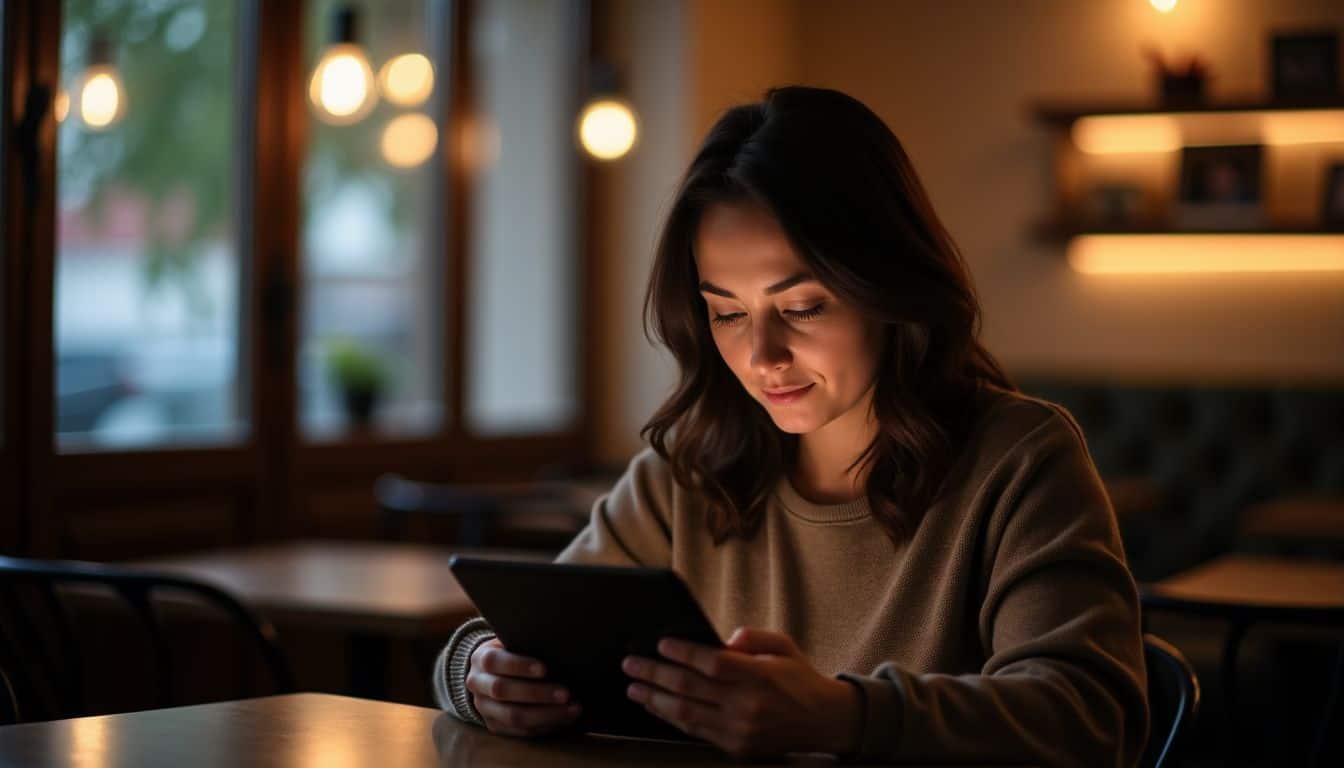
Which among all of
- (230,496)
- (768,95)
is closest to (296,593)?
(230,496)

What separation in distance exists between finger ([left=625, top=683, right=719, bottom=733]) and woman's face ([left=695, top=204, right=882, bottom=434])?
403 millimetres

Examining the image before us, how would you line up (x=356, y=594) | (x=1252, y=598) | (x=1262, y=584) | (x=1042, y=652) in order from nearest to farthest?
(x=1042, y=652) < (x=1252, y=598) < (x=356, y=594) < (x=1262, y=584)

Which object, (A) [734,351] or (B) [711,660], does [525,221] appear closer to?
(A) [734,351]

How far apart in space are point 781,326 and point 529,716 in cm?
46

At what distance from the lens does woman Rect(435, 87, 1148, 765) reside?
4.25ft

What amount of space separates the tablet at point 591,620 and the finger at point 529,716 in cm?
2

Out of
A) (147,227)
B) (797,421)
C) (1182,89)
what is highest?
(1182,89)

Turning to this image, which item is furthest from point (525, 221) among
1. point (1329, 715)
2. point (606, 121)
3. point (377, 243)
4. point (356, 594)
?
point (1329, 715)

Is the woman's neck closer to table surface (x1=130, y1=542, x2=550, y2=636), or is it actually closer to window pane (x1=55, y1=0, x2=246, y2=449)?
table surface (x1=130, y1=542, x2=550, y2=636)

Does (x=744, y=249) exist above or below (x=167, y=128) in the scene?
below

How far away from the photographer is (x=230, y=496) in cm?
409

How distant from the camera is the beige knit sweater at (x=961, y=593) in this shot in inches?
50.4

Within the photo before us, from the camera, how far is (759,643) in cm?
125

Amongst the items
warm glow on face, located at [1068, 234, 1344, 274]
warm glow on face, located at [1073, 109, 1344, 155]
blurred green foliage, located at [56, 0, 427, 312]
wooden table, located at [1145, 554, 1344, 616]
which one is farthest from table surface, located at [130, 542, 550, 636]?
warm glow on face, located at [1073, 109, 1344, 155]
